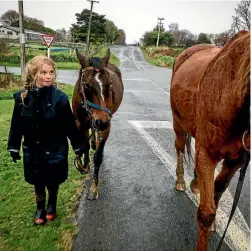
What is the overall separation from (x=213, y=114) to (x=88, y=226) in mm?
1830

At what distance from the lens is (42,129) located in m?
2.92

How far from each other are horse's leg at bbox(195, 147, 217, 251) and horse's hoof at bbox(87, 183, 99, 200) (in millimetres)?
1582

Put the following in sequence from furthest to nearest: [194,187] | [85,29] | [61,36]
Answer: [61,36], [85,29], [194,187]

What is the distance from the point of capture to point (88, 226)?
118 inches

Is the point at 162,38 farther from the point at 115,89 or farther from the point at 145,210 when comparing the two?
the point at 145,210

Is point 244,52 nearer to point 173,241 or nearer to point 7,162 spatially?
point 173,241

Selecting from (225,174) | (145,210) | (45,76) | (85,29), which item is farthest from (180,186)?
(85,29)

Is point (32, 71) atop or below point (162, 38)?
below

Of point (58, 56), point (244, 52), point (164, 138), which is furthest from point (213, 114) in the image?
point (58, 56)

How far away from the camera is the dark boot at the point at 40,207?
3110 millimetres

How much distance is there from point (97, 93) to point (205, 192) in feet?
5.63

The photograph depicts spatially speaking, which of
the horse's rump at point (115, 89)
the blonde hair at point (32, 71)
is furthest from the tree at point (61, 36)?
the blonde hair at point (32, 71)

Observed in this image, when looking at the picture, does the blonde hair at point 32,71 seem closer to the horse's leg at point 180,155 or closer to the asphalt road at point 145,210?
the asphalt road at point 145,210

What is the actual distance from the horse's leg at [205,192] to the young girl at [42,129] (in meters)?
1.40
